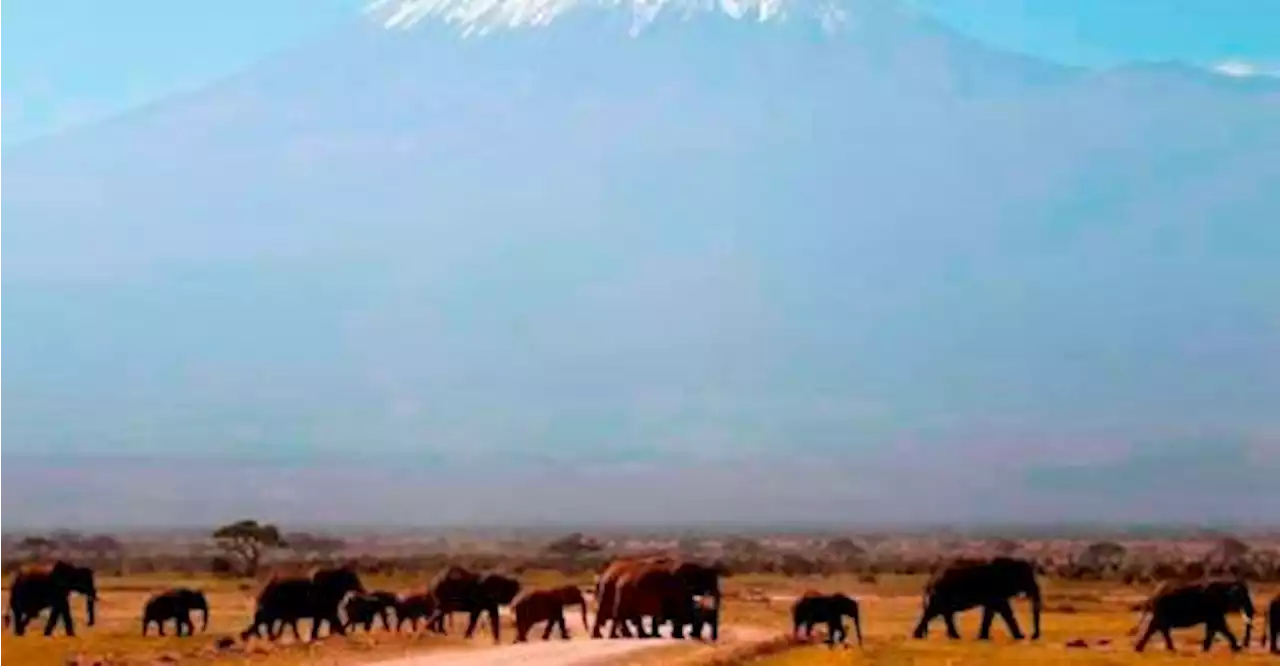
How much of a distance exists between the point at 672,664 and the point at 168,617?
1093 inches

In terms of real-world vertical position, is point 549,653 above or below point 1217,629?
below

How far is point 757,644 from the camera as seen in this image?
4953 cm

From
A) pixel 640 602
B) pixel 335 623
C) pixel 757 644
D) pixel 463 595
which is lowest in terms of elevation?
pixel 757 644

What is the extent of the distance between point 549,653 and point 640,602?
8998mm

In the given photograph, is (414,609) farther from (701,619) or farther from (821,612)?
(821,612)

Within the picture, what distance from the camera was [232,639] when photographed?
5781 cm

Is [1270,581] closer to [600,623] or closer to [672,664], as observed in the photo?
[600,623]

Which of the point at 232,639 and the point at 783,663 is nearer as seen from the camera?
the point at 783,663

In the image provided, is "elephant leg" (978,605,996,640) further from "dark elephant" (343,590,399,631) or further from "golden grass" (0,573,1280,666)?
"dark elephant" (343,590,399,631)

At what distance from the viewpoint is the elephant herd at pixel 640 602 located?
171 ft

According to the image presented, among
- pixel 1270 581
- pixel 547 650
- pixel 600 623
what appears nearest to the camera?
pixel 547 650

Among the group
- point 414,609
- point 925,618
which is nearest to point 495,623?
point 414,609

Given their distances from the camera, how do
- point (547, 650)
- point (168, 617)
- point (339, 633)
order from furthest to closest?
1. point (168, 617)
2. point (339, 633)
3. point (547, 650)

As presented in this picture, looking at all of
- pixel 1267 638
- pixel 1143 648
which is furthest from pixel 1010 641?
pixel 1267 638
